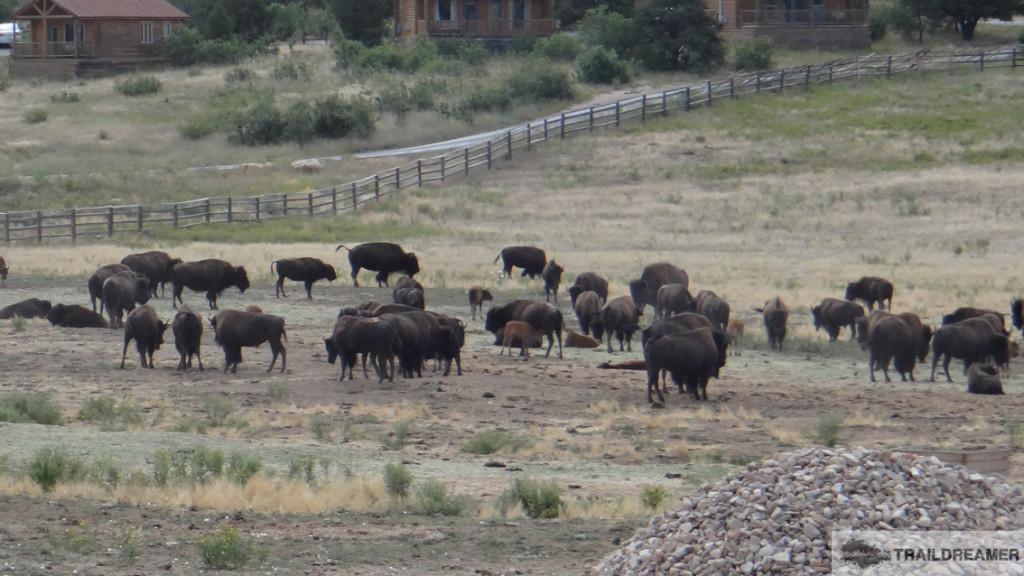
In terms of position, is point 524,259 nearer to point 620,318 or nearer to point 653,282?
point 653,282

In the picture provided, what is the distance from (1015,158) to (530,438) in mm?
43999

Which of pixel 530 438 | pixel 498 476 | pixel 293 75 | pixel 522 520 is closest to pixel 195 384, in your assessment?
pixel 530 438

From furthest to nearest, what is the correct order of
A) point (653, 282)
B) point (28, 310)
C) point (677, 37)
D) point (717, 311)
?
1. point (677, 37)
2. point (653, 282)
3. point (28, 310)
4. point (717, 311)

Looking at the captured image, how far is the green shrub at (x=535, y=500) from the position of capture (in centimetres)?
1219

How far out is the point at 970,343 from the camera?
22062 mm

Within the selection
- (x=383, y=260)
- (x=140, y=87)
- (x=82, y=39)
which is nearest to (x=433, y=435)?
(x=383, y=260)

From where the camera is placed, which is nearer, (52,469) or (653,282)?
(52,469)

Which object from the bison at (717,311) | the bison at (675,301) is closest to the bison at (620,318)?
the bison at (717,311)

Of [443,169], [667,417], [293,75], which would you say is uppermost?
[293,75]

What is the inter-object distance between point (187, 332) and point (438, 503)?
10.2 meters

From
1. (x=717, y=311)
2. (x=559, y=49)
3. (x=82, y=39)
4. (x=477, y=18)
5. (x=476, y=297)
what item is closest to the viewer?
(x=717, y=311)

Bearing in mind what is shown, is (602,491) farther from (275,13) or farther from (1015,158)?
(275,13)

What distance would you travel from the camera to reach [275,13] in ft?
309

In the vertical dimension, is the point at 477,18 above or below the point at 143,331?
above
